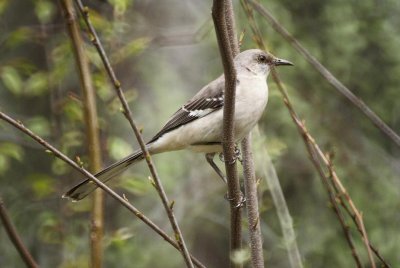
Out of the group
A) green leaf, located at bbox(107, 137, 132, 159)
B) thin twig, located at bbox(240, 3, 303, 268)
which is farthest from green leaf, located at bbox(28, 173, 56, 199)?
thin twig, located at bbox(240, 3, 303, 268)

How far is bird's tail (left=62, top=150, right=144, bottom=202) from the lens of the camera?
362 cm

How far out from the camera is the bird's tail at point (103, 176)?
3625 millimetres

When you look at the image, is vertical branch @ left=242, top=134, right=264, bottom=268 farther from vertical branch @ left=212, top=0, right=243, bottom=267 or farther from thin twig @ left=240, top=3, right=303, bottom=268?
thin twig @ left=240, top=3, right=303, bottom=268

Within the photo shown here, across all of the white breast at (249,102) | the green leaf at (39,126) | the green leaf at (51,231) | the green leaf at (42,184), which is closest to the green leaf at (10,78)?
the green leaf at (39,126)

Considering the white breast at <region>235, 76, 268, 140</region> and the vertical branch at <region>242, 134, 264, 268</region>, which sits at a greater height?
the white breast at <region>235, 76, 268, 140</region>

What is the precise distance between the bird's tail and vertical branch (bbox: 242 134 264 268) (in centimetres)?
83

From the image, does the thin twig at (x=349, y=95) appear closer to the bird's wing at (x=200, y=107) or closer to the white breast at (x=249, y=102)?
the white breast at (x=249, y=102)

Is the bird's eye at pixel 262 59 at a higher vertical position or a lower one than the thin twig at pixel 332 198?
higher

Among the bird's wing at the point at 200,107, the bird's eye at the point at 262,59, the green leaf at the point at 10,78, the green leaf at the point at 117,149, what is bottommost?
the green leaf at the point at 117,149

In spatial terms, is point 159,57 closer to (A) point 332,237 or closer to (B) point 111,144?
(A) point 332,237

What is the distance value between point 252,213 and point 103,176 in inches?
46.6

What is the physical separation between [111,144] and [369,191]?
302 centimetres

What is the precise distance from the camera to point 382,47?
20.9ft

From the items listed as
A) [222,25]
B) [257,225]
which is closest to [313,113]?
[257,225]
